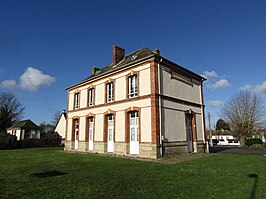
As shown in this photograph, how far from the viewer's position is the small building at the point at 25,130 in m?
31.2

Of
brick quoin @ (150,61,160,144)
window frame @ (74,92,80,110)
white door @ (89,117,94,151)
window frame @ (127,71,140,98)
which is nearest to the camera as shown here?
brick quoin @ (150,61,160,144)

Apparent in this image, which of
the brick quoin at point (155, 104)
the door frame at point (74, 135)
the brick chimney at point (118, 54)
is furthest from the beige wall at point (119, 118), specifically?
the brick chimney at point (118, 54)

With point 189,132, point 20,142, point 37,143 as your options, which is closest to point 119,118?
point 189,132

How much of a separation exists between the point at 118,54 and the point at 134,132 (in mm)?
7364

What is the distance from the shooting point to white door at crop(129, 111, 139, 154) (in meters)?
12.9

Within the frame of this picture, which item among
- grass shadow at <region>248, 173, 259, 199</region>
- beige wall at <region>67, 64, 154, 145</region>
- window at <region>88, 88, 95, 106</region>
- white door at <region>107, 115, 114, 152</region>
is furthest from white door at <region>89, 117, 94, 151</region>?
grass shadow at <region>248, 173, 259, 199</region>

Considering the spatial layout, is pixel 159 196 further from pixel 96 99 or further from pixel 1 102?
pixel 1 102

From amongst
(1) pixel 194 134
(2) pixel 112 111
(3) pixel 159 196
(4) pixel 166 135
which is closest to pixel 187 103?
(1) pixel 194 134

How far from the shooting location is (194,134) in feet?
48.9

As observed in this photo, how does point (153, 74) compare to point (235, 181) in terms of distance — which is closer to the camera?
point (235, 181)

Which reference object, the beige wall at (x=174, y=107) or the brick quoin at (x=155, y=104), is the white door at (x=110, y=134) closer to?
the brick quoin at (x=155, y=104)

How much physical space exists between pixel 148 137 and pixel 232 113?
2263 cm

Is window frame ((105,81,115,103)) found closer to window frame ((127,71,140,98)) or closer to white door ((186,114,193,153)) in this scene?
window frame ((127,71,140,98))

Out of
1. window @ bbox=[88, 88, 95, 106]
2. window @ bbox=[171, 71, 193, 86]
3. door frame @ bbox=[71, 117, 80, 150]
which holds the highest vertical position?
window @ bbox=[171, 71, 193, 86]
